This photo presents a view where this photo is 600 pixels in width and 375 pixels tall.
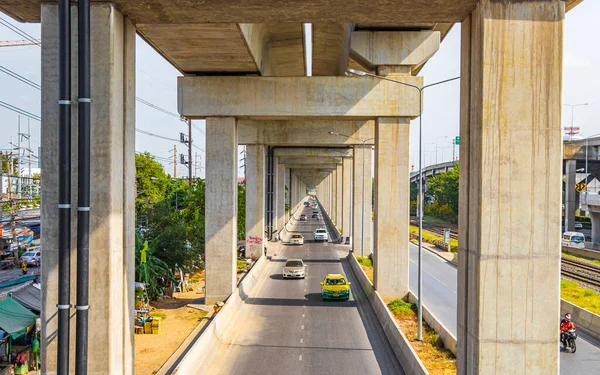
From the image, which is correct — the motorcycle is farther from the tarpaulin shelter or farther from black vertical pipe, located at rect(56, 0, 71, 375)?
the tarpaulin shelter

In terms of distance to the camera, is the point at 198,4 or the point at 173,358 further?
the point at 173,358

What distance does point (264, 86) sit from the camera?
23688mm

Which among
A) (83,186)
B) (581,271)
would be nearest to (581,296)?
(581,271)

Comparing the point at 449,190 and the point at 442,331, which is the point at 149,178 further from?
the point at 442,331

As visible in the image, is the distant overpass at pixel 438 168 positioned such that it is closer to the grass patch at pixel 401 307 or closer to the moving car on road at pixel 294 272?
the moving car on road at pixel 294 272

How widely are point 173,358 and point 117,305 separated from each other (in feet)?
21.0

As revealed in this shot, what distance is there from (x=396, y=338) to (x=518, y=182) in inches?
363

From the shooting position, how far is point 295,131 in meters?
41.8

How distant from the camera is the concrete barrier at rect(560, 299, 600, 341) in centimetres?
2009

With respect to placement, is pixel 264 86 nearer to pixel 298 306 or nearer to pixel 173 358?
pixel 298 306

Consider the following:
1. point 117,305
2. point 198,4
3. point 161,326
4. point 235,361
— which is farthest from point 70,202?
point 161,326

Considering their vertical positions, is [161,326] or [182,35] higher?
[182,35]

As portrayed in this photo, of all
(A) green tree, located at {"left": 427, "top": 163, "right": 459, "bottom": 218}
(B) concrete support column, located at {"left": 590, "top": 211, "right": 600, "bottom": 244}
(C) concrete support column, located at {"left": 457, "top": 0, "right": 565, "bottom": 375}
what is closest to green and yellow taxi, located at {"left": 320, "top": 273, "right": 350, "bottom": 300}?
(C) concrete support column, located at {"left": 457, "top": 0, "right": 565, "bottom": 375}

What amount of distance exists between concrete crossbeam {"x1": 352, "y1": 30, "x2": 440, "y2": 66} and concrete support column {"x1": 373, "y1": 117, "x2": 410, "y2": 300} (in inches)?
109
